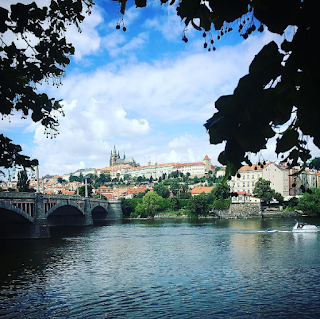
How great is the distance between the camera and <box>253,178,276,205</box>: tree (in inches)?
3275

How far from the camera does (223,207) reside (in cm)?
8588

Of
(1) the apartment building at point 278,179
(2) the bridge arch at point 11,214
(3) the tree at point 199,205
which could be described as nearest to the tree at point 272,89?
(2) the bridge arch at point 11,214

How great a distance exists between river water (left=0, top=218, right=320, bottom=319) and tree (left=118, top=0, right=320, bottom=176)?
13904 mm

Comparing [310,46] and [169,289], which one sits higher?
[310,46]

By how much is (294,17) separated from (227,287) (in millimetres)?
18638

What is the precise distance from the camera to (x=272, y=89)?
6.71 feet

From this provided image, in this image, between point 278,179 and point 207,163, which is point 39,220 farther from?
point 207,163

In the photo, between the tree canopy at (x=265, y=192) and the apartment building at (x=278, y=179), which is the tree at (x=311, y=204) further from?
the apartment building at (x=278, y=179)

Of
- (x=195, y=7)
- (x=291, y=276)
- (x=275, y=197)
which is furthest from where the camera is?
(x=275, y=197)

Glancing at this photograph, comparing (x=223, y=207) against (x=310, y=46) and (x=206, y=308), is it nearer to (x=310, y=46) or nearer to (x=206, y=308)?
(x=206, y=308)

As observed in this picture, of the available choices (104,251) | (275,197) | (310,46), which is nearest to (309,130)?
(310,46)

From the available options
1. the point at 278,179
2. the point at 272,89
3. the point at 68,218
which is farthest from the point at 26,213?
the point at 278,179

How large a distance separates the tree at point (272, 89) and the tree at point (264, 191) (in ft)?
275

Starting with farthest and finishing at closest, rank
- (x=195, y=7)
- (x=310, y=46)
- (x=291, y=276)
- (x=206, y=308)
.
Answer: (x=291, y=276)
(x=206, y=308)
(x=195, y=7)
(x=310, y=46)
